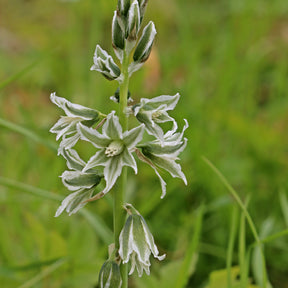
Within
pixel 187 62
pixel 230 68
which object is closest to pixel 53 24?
pixel 187 62

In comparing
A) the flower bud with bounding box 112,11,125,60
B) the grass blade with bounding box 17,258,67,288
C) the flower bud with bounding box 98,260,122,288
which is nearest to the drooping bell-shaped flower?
the flower bud with bounding box 98,260,122,288

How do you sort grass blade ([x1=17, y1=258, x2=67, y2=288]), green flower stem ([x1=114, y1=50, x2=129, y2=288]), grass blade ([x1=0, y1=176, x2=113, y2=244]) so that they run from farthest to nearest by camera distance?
grass blade ([x1=17, y1=258, x2=67, y2=288]), grass blade ([x1=0, y1=176, x2=113, y2=244]), green flower stem ([x1=114, y1=50, x2=129, y2=288])

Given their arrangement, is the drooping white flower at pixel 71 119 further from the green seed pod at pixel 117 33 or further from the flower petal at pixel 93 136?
the green seed pod at pixel 117 33

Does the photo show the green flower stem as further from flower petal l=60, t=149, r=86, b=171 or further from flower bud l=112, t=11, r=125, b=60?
flower petal l=60, t=149, r=86, b=171

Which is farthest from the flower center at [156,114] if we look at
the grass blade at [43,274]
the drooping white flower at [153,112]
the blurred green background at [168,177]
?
the grass blade at [43,274]

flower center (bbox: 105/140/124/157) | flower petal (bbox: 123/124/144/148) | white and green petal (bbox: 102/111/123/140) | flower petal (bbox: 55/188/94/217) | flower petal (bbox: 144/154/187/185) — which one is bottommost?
flower petal (bbox: 55/188/94/217)

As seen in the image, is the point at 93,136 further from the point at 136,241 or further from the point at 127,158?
the point at 136,241
